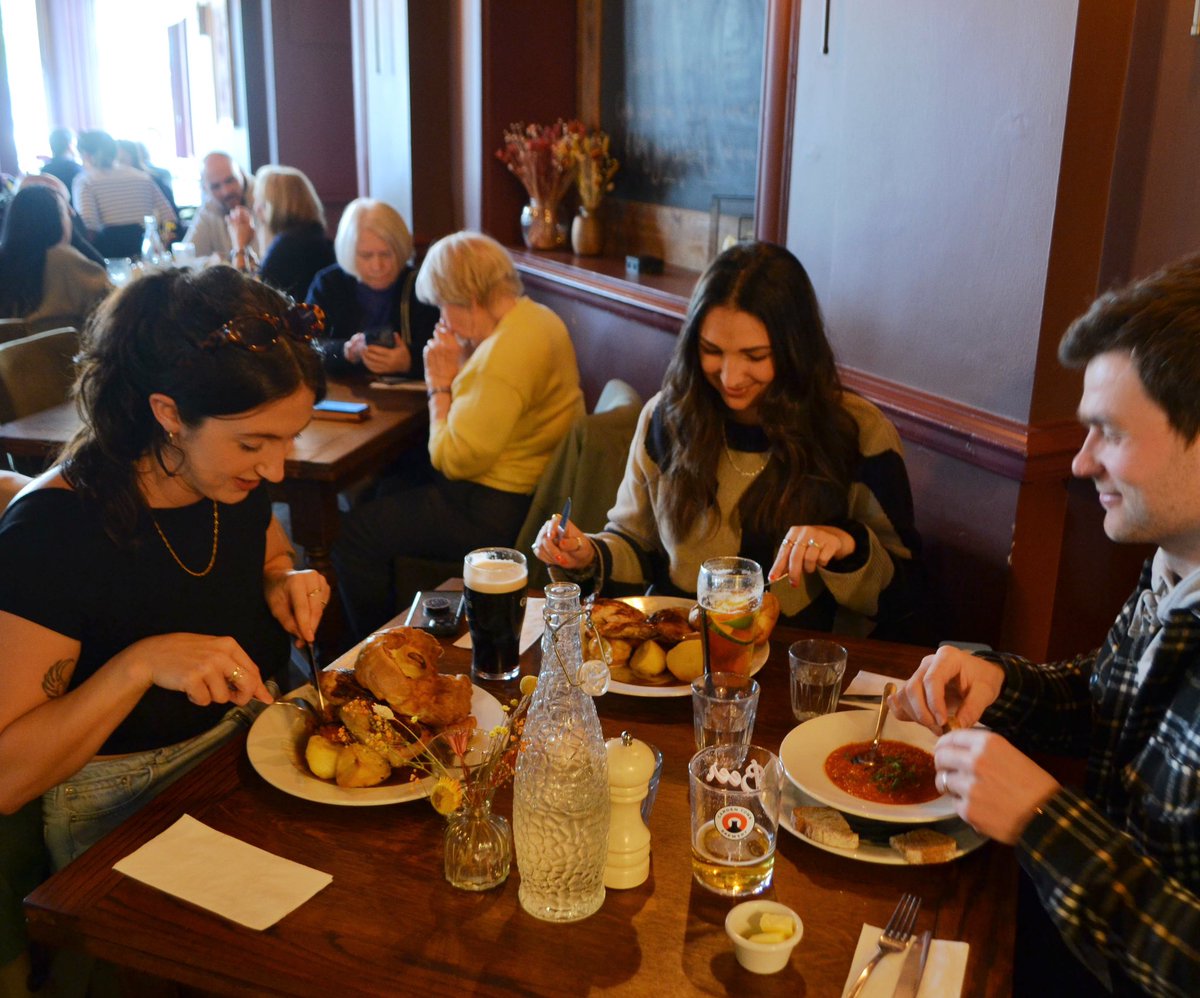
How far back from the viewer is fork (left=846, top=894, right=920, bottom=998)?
3.43ft

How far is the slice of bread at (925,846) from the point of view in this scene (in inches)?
47.4

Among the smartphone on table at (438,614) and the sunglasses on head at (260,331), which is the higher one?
the sunglasses on head at (260,331)

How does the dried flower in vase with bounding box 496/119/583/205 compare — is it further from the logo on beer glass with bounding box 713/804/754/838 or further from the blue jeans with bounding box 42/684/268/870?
the logo on beer glass with bounding box 713/804/754/838

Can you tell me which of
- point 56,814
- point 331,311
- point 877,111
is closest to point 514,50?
point 331,311

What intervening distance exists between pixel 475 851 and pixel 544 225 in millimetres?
3591

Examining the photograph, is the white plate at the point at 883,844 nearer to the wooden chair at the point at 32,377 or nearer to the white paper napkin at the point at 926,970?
the white paper napkin at the point at 926,970

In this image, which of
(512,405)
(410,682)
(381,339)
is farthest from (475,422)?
(410,682)

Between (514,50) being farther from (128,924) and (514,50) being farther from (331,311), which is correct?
(128,924)

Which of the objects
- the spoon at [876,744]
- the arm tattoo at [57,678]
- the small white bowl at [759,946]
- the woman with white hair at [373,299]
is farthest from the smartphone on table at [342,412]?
the small white bowl at [759,946]

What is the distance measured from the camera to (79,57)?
12.2m

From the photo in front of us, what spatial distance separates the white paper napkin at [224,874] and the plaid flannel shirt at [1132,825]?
752 mm

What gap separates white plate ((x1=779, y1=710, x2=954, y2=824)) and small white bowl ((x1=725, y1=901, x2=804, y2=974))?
0.67ft

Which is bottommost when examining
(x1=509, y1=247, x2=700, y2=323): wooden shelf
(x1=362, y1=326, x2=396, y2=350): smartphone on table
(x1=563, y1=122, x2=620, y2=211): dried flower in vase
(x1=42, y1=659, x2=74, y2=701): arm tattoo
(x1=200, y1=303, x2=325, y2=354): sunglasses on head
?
(x1=42, y1=659, x2=74, y2=701): arm tattoo

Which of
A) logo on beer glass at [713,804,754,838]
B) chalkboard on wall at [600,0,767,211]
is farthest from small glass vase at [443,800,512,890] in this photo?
chalkboard on wall at [600,0,767,211]
